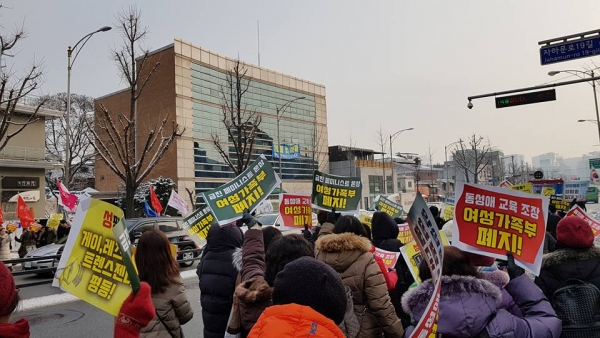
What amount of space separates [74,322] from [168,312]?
5753 millimetres

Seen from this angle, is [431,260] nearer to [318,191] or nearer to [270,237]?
[270,237]

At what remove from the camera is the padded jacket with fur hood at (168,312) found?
11.2 feet

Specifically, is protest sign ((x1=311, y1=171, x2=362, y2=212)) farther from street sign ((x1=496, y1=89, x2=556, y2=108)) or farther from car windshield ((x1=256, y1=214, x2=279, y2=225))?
car windshield ((x1=256, y1=214, x2=279, y2=225))

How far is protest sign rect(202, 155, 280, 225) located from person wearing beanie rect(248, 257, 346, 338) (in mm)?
3174

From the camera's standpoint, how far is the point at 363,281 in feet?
11.0

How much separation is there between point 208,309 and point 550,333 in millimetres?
2917

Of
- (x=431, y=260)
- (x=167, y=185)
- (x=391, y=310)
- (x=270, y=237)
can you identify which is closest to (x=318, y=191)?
(x=270, y=237)

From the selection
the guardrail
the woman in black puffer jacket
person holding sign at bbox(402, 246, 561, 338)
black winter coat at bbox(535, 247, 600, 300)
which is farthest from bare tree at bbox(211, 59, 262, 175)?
person holding sign at bbox(402, 246, 561, 338)

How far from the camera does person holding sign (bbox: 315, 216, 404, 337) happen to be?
3.36 metres

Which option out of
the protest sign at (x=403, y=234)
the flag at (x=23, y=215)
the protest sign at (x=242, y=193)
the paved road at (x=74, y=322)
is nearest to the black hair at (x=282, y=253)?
the protest sign at (x=242, y=193)

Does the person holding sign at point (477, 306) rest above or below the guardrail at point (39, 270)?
above

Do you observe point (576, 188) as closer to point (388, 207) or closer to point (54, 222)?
point (388, 207)

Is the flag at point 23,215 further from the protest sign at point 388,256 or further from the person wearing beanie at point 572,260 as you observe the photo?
the person wearing beanie at point 572,260

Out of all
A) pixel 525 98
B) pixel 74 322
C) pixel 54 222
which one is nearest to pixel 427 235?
pixel 74 322
